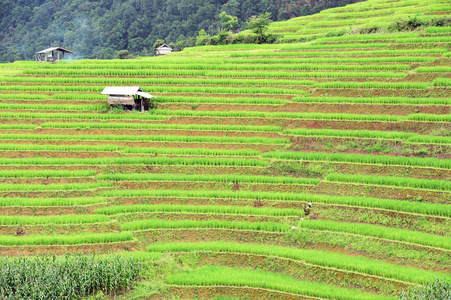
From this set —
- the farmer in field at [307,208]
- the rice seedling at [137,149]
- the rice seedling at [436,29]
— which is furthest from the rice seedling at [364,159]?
the rice seedling at [436,29]

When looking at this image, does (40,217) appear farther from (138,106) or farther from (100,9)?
(100,9)

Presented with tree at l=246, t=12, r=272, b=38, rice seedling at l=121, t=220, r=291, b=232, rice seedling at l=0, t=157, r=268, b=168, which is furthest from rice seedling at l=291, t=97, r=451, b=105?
tree at l=246, t=12, r=272, b=38

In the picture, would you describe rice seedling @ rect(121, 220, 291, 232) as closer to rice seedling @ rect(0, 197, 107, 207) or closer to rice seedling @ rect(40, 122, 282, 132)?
rice seedling @ rect(0, 197, 107, 207)

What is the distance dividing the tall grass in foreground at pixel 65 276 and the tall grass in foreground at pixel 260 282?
4.91 ft

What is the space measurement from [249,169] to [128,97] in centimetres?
841

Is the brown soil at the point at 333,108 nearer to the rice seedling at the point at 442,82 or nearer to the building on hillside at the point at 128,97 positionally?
the building on hillside at the point at 128,97

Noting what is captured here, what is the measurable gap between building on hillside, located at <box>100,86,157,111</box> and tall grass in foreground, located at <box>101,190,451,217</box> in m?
7.03

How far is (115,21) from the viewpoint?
66.7 metres

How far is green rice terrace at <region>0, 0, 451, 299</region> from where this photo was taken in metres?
15.7

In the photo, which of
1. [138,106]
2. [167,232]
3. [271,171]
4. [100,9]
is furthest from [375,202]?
[100,9]

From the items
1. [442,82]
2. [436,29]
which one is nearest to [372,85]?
[442,82]

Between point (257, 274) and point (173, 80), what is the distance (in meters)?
15.4

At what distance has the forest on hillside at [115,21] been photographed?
6419cm

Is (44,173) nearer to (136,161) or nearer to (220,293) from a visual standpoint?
(136,161)
